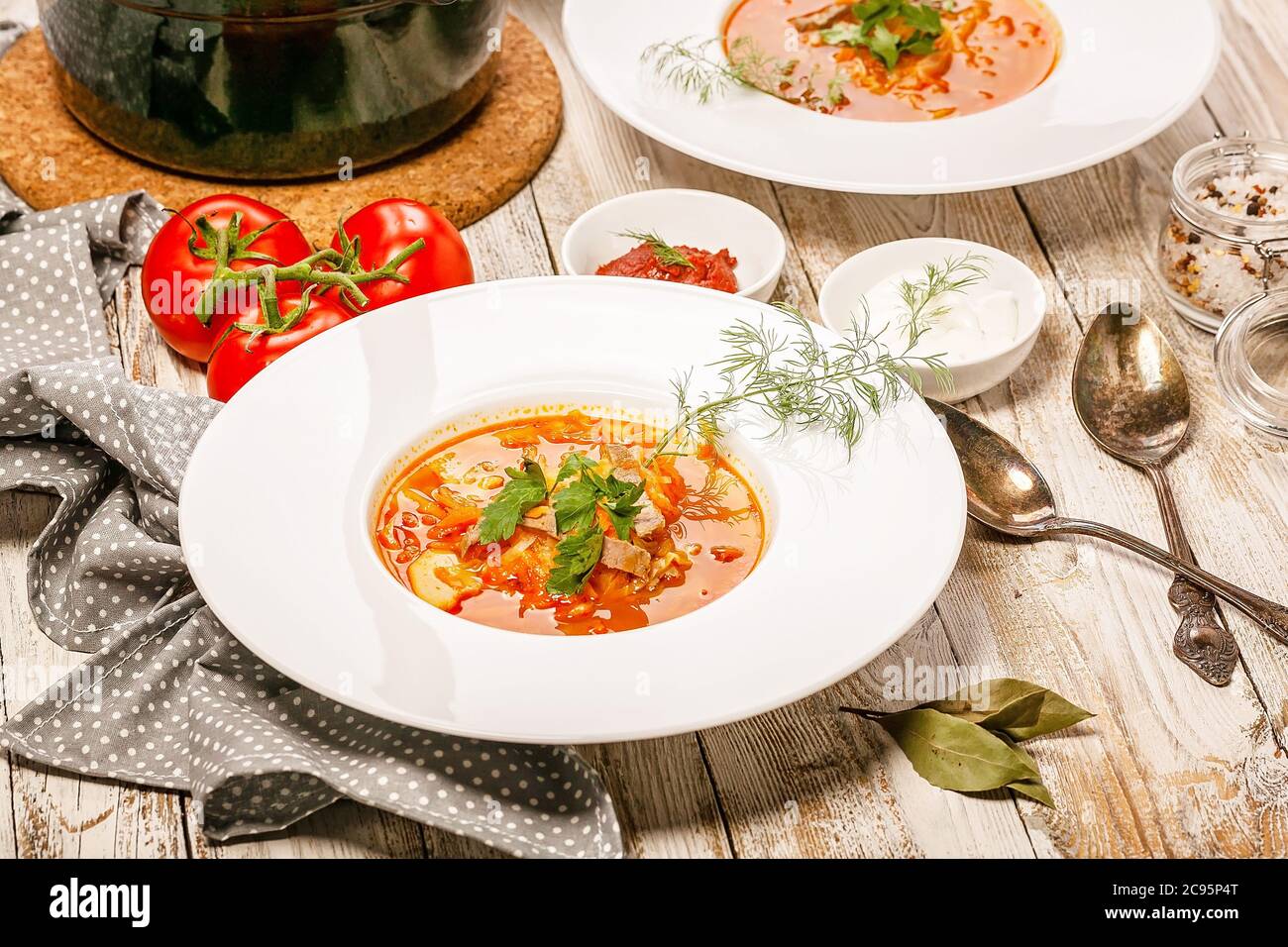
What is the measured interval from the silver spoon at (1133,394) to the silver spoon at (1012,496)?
0.40 ft

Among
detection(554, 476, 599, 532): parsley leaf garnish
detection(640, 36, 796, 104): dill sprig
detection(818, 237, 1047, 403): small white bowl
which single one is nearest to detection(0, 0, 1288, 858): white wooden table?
detection(818, 237, 1047, 403): small white bowl

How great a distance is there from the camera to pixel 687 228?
273 centimetres

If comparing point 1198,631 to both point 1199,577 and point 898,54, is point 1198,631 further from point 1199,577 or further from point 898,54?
point 898,54

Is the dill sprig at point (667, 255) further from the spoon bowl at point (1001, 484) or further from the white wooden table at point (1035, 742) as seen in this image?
the spoon bowl at point (1001, 484)

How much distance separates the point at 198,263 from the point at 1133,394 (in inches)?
66.7

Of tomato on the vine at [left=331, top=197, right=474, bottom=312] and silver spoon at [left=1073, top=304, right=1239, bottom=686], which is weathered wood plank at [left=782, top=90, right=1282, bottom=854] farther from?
tomato on the vine at [left=331, top=197, right=474, bottom=312]

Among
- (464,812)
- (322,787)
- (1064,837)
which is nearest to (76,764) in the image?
(322,787)

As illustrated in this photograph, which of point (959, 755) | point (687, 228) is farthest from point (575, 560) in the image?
point (687, 228)

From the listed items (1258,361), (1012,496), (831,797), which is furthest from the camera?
(1258,361)

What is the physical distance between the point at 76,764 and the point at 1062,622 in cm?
146

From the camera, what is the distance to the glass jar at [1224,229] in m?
2.48

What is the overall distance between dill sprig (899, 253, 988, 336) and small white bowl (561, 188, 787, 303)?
271 mm

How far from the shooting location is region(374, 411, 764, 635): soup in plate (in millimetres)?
1855

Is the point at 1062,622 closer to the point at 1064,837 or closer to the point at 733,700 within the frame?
the point at 1064,837
